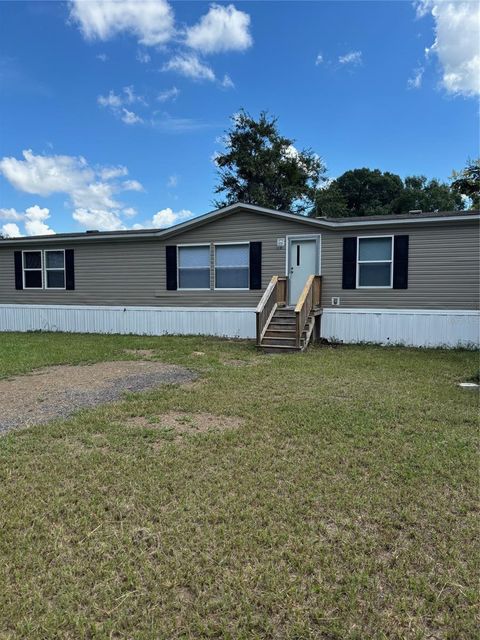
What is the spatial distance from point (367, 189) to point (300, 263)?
2461 centimetres

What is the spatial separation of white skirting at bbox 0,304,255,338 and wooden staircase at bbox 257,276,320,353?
1160 mm

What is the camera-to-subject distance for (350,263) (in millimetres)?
10773

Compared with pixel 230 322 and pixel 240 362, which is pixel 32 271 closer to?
pixel 230 322

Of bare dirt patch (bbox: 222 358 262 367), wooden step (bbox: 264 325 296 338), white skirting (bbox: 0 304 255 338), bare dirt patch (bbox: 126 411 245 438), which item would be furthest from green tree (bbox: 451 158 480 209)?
bare dirt patch (bbox: 126 411 245 438)

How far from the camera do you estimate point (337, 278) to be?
1091 centimetres

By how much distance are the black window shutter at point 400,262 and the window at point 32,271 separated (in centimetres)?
1064

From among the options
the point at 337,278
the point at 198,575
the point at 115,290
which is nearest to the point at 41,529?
the point at 198,575

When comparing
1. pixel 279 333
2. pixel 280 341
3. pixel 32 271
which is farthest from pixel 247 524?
pixel 32 271

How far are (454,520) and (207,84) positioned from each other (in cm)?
2022

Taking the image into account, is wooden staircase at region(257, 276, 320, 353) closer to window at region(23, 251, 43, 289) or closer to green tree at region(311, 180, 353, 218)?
window at region(23, 251, 43, 289)

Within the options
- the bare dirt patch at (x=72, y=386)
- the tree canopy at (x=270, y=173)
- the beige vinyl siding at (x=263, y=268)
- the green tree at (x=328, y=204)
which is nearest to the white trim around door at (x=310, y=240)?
the beige vinyl siding at (x=263, y=268)

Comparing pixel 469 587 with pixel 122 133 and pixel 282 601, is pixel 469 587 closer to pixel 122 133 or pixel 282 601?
pixel 282 601

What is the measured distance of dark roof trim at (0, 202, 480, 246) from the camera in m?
9.93

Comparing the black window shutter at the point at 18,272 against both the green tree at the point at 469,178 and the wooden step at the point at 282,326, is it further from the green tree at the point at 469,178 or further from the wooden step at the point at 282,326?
the green tree at the point at 469,178
